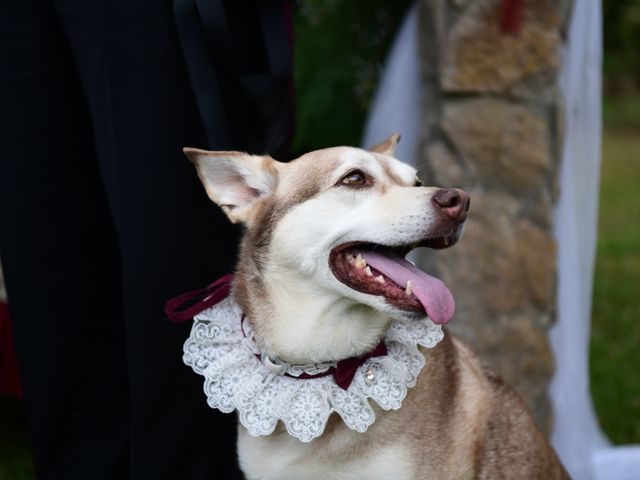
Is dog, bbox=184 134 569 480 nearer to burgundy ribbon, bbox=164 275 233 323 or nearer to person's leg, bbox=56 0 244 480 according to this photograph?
burgundy ribbon, bbox=164 275 233 323

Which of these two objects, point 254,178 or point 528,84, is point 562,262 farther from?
point 254,178

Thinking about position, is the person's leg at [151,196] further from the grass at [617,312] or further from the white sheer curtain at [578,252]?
the grass at [617,312]

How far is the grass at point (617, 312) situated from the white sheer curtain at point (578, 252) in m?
0.35

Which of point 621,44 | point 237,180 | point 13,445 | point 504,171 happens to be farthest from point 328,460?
point 621,44

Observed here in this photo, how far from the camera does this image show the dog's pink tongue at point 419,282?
2.25 meters

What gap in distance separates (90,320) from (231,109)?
2.89 feet

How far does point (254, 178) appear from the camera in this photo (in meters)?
2.62

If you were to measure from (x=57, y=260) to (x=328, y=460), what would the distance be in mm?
1143

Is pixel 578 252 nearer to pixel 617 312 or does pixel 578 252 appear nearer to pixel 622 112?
pixel 617 312

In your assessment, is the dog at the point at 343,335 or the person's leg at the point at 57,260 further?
the person's leg at the point at 57,260

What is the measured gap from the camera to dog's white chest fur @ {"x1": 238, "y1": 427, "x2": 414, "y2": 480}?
7.76ft

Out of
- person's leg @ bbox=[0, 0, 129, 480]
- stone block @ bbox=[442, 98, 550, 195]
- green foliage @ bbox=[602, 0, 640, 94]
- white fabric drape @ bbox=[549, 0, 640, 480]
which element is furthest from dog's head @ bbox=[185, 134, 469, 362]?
green foliage @ bbox=[602, 0, 640, 94]

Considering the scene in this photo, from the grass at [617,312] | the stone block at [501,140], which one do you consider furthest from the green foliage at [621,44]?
the stone block at [501,140]

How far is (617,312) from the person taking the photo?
6020 millimetres
